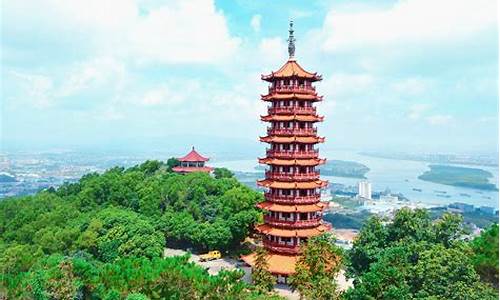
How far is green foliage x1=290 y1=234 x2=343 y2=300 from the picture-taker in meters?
19.0

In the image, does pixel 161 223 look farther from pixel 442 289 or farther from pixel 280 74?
pixel 442 289

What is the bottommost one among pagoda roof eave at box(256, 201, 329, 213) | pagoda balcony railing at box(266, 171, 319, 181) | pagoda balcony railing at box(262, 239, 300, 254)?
pagoda balcony railing at box(262, 239, 300, 254)

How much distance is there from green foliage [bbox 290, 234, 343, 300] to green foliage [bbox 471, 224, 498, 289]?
17.0ft

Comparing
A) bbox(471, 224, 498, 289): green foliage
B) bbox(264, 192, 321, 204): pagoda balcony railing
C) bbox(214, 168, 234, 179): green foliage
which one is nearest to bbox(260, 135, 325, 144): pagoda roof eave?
bbox(264, 192, 321, 204): pagoda balcony railing

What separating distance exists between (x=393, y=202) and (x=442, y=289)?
91.7m

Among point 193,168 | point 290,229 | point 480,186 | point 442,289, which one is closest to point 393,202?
point 480,186

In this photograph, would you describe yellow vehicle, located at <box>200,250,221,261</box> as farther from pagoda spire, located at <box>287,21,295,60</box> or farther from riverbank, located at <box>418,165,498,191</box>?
riverbank, located at <box>418,165,498,191</box>

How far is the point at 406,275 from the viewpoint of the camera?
59.2ft

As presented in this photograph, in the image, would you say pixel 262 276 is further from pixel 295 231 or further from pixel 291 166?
pixel 291 166

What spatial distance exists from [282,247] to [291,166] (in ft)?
13.1

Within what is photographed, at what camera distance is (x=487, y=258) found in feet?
63.2

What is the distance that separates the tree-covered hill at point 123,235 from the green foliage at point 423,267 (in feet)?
15.4

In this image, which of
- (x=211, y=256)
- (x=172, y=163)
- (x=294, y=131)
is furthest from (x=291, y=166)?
(x=172, y=163)

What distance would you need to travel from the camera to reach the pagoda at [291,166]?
82.3ft
